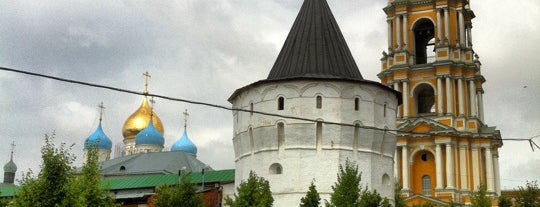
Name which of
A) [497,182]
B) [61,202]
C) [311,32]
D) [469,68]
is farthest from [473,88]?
[61,202]

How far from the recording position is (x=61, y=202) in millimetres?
20703

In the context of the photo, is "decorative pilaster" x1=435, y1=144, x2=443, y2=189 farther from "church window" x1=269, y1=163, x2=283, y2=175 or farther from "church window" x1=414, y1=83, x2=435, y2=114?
"church window" x1=269, y1=163, x2=283, y2=175

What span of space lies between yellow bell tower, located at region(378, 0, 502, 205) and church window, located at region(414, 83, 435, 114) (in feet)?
0.23

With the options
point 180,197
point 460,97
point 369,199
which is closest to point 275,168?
point 180,197

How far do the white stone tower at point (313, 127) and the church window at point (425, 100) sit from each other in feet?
75.5

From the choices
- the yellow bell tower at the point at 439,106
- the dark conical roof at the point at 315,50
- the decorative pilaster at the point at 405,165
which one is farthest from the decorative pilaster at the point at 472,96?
the dark conical roof at the point at 315,50

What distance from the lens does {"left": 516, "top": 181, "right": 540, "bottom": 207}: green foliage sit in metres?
36.1

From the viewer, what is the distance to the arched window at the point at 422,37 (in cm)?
5497

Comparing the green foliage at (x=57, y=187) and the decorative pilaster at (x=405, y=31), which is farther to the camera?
the decorative pilaster at (x=405, y=31)

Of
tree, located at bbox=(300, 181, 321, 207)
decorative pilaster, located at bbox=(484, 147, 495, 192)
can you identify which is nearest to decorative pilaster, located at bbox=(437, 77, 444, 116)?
decorative pilaster, located at bbox=(484, 147, 495, 192)

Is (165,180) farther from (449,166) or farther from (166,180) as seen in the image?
(449,166)

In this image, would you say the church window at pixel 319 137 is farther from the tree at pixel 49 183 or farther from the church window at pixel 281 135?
the tree at pixel 49 183

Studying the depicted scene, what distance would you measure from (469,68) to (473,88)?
→ 1439 mm

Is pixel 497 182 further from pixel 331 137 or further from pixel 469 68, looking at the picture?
pixel 331 137
